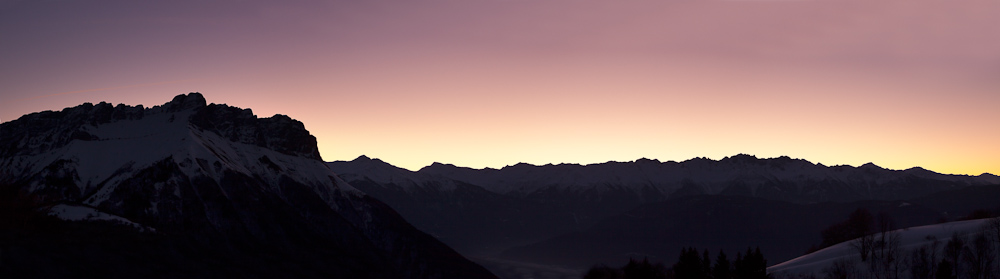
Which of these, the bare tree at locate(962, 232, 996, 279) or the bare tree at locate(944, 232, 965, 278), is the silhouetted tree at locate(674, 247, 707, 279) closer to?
the bare tree at locate(944, 232, 965, 278)

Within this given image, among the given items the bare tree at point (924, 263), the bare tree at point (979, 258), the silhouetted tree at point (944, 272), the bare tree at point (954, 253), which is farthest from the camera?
the bare tree at point (954, 253)

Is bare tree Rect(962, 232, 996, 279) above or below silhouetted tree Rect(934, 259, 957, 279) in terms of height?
above

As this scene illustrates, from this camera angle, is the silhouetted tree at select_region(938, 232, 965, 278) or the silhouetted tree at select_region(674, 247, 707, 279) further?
the silhouetted tree at select_region(674, 247, 707, 279)

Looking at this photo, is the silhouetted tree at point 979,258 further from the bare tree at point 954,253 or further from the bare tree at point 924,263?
the bare tree at point 924,263

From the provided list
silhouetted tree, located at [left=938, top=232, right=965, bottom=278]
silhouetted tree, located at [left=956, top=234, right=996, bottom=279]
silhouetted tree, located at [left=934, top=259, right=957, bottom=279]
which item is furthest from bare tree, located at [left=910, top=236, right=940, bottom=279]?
silhouetted tree, located at [left=934, top=259, right=957, bottom=279]

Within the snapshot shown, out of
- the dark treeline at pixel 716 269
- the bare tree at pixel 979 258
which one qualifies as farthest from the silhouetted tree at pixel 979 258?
the dark treeline at pixel 716 269

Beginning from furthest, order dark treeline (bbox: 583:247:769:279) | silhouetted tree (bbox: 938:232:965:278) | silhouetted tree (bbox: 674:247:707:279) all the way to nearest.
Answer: silhouetted tree (bbox: 674:247:707:279)
silhouetted tree (bbox: 938:232:965:278)
dark treeline (bbox: 583:247:769:279)

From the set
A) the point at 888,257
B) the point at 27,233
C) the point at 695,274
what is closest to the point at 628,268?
the point at 695,274

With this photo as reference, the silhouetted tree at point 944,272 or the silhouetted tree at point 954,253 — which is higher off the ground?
the silhouetted tree at point 954,253

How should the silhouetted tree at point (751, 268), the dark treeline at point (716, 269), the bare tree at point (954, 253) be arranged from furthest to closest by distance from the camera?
1. the bare tree at point (954, 253)
2. the dark treeline at point (716, 269)
3. the silhouetted tree at point (751, 268)

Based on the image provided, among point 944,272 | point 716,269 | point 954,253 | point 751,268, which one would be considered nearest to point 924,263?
point 954,253

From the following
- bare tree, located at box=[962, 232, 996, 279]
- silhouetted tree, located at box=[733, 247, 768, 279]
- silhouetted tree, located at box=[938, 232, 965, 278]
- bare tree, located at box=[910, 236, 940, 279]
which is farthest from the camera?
silhouetted tree, located at box=[938, 232, 965, 278]

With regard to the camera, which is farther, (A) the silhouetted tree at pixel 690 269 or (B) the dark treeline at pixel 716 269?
(A) the silhouetted tree at pixel 690 269

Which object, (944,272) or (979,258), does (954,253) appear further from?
(944,272)
